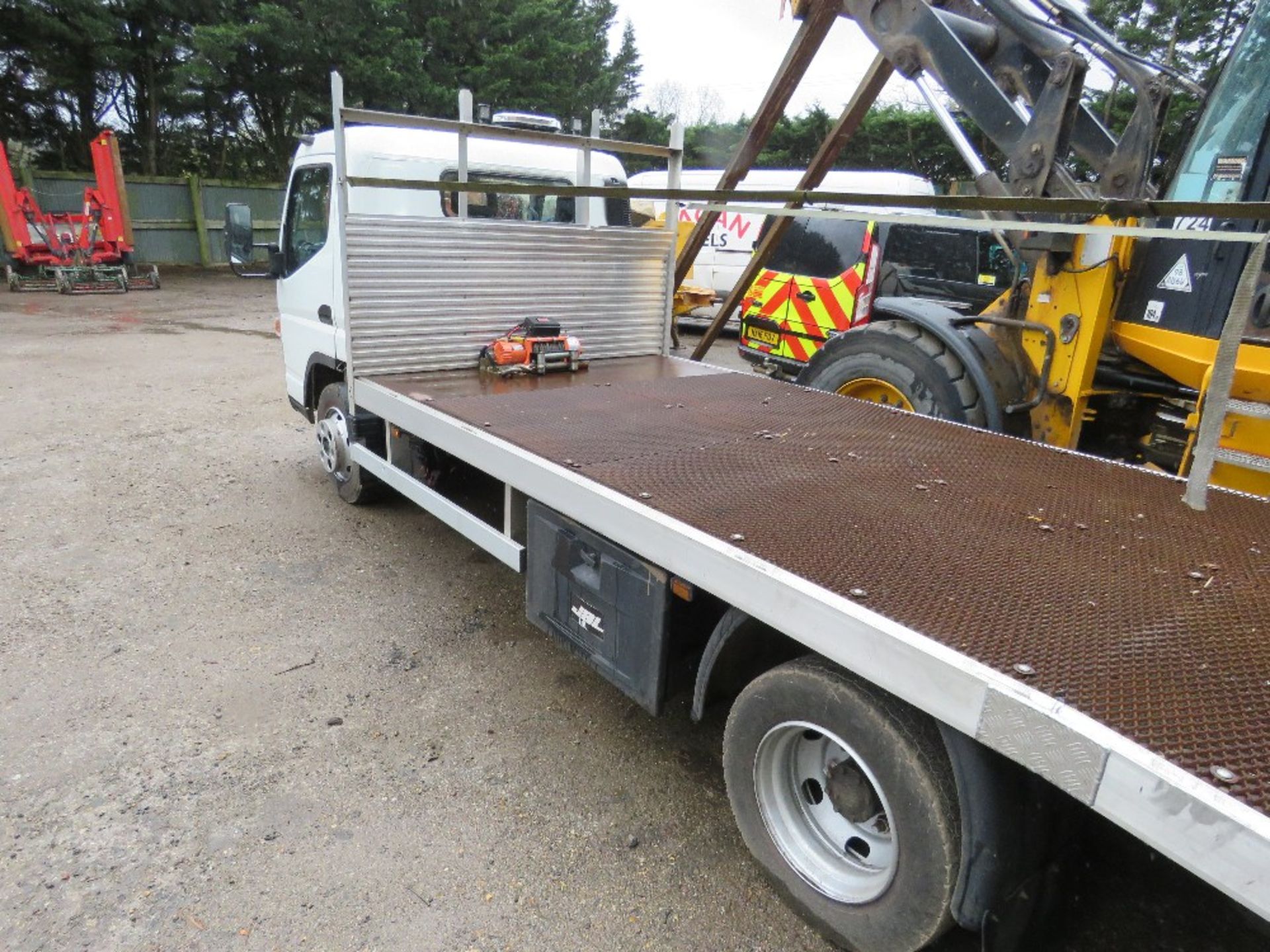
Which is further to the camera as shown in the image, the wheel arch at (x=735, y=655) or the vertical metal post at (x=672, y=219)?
the vertical metal post at (x=672, y=219)

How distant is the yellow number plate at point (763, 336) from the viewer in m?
8.63

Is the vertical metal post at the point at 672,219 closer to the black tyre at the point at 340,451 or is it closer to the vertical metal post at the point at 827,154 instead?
the vertical metal post at the point at 827,154

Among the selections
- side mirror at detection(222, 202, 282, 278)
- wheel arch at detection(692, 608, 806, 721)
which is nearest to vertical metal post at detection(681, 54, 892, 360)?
side mirror at detection(222, 202, 282, 278)

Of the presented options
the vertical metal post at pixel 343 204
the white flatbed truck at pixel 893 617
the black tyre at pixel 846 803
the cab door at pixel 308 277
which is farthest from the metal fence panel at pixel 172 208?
the black tyre at pixel 846 803

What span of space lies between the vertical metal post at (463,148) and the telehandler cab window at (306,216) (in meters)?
0.81

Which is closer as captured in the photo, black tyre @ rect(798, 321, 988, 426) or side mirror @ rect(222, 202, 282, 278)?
black tyre @ rect(798, 321, 988, 426)

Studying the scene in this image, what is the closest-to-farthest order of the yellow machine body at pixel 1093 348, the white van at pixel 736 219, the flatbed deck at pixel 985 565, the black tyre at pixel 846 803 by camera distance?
the flatbed deck at pixel 985 565 → the black tyre at pixel 846 803 → the yellow machine body at pixel 1093 348 → the white van at pixel 736 219

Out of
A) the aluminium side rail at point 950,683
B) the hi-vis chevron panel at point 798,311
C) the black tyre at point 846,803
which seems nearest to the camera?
the aluminium side rail at point 950,683

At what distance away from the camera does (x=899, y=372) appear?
438cm

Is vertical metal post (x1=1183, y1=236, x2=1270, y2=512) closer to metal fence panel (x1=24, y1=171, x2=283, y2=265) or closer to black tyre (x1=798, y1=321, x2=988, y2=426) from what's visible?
black tyre (x1=798, y1=321, x2=988, y2=426)

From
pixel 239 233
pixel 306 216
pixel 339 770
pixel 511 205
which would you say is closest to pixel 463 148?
pixel 511 205

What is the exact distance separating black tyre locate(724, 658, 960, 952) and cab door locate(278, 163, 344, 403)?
332 centimetres

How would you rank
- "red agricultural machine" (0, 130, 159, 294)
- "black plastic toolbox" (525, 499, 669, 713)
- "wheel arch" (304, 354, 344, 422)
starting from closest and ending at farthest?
"black plastic toolbox" (525, 499, 669, 713), "wheel arch" (304, 354, 344, 422), "red agricultural machine" (0, 130, 159, 294)

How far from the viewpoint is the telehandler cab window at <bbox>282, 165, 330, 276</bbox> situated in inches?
184
